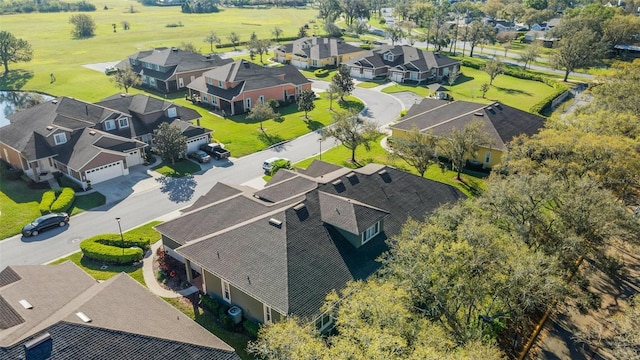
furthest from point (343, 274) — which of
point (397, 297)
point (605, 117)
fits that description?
point (605, 117)

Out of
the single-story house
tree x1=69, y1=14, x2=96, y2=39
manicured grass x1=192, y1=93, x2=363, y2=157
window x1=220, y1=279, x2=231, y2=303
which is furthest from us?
tree x1=69, y1=14, x2=96, y2=39

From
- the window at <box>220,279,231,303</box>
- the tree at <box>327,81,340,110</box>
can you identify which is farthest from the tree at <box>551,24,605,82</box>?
the window at <box>220,279,231,303</box>

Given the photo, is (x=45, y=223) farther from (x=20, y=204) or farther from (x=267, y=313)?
(x=267, y=313)

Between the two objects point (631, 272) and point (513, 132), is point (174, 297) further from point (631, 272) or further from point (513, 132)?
point (513, 132)

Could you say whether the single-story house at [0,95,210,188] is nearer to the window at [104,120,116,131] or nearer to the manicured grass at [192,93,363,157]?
the window at [104,120,116,131]

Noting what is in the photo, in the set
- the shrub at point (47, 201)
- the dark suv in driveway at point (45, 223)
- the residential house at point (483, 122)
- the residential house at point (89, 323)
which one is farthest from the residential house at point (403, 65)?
the residential house at point (89, 323)

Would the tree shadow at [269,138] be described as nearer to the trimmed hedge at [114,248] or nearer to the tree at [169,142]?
the tree at [169,142]

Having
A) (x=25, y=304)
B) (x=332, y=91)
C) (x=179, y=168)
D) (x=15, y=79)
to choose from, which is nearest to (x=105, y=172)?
(x=179, y=168)
